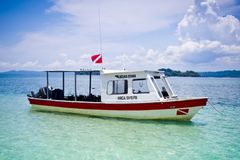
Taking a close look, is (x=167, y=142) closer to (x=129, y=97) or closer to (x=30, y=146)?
(x=129, y=97)

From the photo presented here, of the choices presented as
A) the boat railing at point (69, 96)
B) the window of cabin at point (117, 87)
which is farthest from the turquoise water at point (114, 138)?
the window of cabin at point (117, 87)

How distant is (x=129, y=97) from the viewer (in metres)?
14.9

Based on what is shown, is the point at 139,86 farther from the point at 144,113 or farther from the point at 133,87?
the point at 144,113

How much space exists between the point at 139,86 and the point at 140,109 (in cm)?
128

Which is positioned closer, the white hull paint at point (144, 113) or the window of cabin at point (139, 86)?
the white hull paint at point (144, 113)

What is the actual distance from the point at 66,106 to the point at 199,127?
313 inches

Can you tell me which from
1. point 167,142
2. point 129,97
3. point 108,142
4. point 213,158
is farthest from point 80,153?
point 129,97

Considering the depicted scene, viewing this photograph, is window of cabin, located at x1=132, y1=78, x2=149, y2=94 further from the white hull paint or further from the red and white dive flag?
the red and white dive flag

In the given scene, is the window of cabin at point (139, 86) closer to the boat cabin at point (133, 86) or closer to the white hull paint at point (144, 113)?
the boat cabin at point (133, 86)

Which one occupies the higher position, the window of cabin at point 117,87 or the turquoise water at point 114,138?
the window of cabin at point 117,87

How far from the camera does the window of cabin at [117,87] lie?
15062 millimetres

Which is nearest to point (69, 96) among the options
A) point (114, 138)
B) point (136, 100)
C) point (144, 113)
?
point (136, 100)

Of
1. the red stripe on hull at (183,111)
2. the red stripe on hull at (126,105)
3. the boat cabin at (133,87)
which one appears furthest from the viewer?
the boat cabin at (133,87)

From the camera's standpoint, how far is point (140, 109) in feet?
47.7
